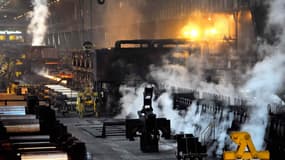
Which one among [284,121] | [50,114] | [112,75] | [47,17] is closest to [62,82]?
[112,75]

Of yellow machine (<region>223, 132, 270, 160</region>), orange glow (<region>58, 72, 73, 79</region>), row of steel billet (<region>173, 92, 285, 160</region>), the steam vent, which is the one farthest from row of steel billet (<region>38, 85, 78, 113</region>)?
yellow machine (<region>223, 132, 270, 160</region>)

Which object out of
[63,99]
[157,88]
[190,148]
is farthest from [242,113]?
[63,99]

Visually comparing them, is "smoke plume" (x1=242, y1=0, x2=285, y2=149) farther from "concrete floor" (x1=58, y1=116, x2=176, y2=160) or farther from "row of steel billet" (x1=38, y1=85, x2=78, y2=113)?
"row of steel billet" (x1=38, y1=85, x2=78, y2=113)

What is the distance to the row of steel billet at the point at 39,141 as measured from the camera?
6.08 m

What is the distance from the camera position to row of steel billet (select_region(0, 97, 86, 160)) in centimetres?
608

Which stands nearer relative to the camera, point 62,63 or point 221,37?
point 221,37

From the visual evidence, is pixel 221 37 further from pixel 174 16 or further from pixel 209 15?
pixel 174 16

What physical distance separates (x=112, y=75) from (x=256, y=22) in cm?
846

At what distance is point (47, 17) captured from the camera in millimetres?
80688

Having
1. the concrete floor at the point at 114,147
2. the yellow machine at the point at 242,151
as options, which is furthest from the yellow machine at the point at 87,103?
the yellow machine at the point at 242,151

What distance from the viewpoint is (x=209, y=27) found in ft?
127

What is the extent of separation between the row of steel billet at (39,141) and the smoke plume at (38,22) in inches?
2663

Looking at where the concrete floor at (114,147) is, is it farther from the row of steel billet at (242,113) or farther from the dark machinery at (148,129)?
the row of steel billet at (242,113)

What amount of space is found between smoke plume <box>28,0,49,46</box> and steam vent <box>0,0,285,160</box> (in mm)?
18155
